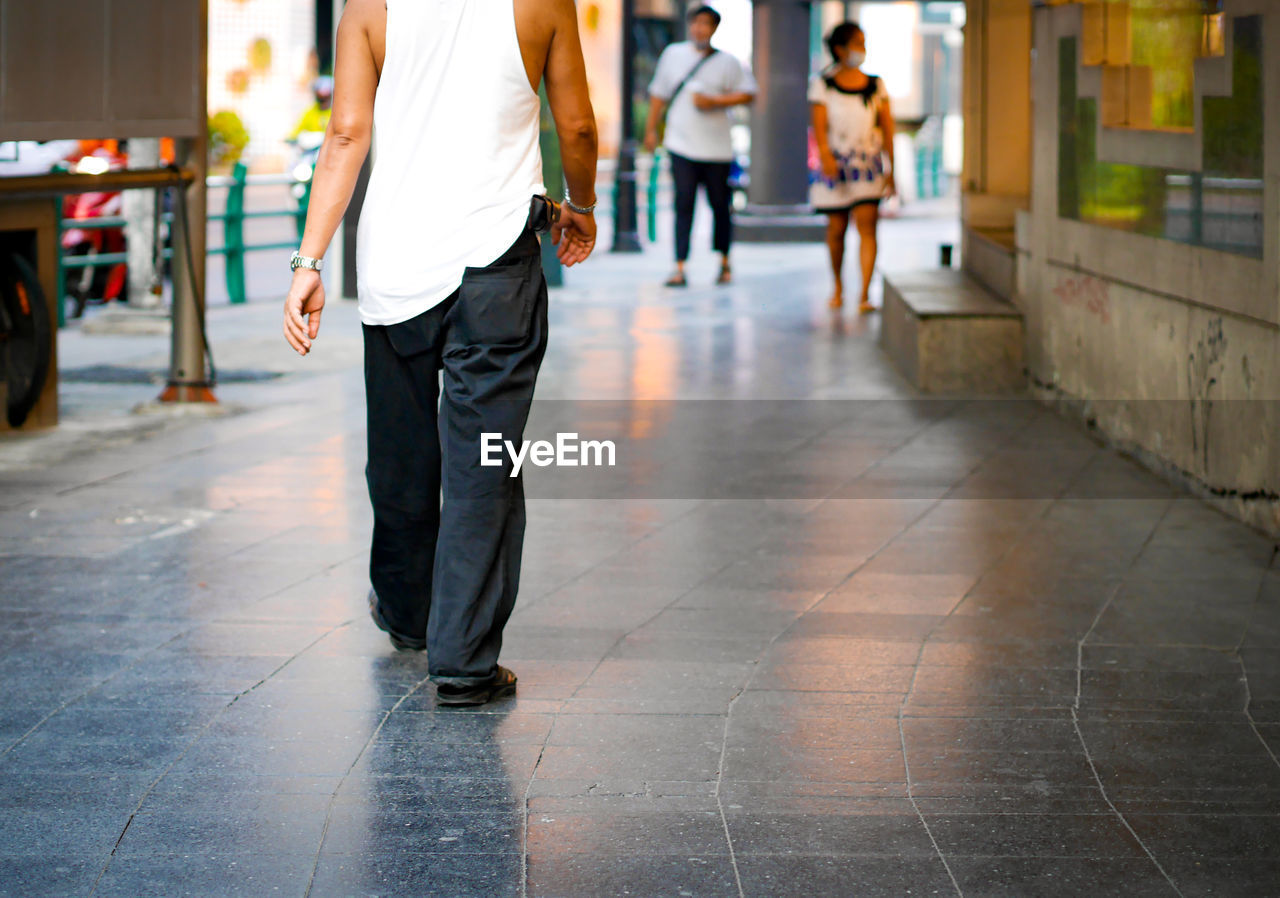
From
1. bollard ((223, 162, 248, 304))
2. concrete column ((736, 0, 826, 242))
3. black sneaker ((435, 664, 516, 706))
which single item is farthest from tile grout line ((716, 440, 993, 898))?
concrete column ((736, 0, 826, 242))

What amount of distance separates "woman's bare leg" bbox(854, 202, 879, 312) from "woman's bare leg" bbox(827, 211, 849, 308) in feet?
0.57

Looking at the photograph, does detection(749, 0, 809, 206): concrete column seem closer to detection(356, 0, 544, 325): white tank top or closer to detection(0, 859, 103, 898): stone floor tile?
detection(356, 0, 544, 325): white tank top

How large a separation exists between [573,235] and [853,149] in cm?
884

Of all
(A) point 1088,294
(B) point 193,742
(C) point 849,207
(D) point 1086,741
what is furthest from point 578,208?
→ (C) point 849,207

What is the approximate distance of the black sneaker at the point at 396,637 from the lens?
4570mm

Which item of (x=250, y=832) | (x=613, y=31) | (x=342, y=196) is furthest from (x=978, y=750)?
(x=613, y=31)

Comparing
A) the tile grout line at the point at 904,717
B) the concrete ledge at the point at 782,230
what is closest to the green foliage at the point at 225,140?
the concrete ledge at the point at 782,230

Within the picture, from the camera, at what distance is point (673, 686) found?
14.3 ft

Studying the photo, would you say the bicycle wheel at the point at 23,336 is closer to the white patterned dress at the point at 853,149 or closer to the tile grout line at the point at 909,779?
the tile grout line at the point at 909,779

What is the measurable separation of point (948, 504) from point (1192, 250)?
126 centimetres

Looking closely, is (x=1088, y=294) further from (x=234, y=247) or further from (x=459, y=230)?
(x=234, y=247)

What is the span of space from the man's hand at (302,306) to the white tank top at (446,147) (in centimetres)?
11

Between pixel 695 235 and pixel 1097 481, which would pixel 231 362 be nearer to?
pixel 1097 481

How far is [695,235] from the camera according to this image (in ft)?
74.1
